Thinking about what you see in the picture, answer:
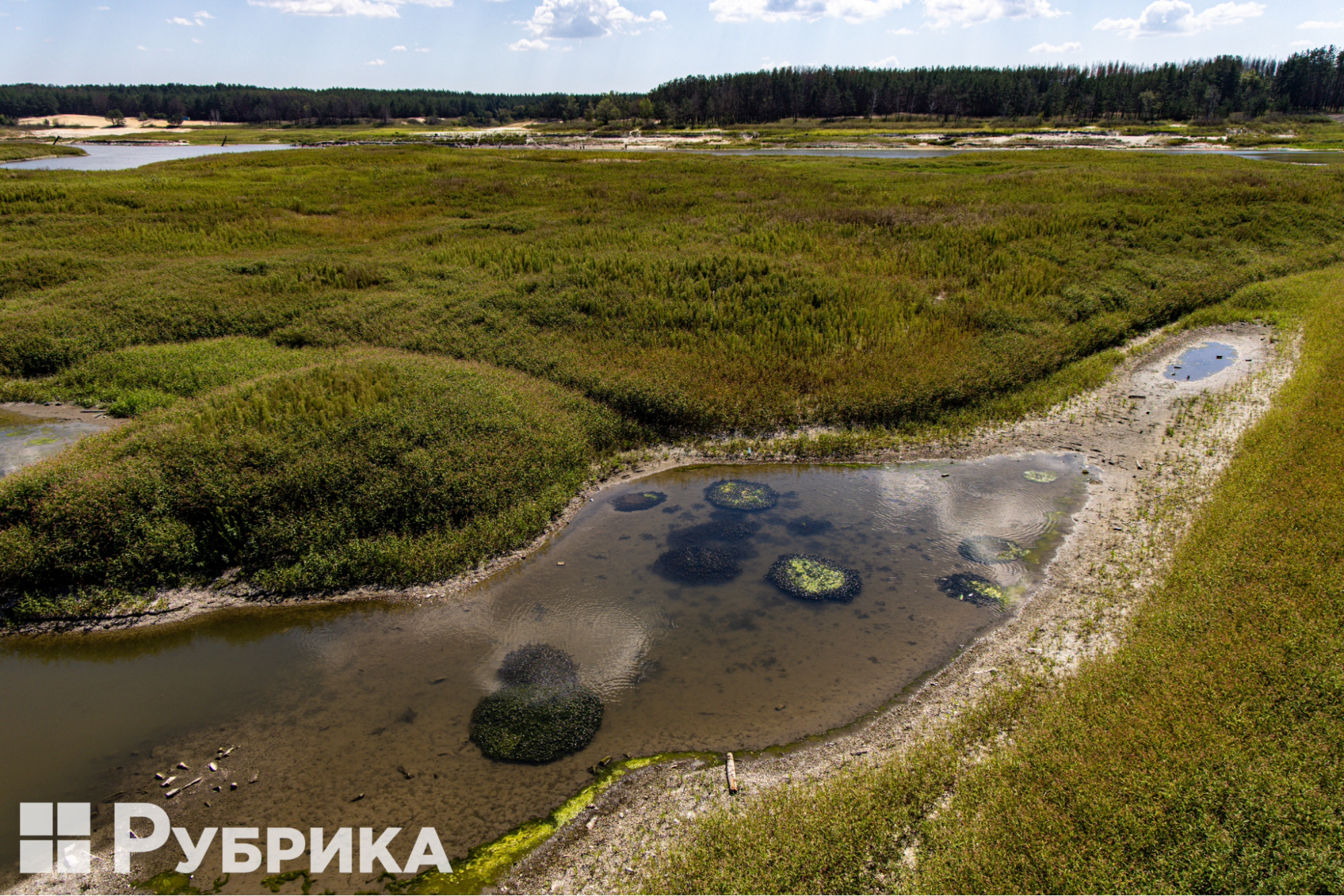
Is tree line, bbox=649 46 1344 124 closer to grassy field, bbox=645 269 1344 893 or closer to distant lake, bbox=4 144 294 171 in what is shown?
distant lake, bbox=4 144 294 171

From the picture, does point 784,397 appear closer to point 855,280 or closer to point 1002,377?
point 1002,377

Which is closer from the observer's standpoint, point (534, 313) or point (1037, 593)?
point (1037, 593)

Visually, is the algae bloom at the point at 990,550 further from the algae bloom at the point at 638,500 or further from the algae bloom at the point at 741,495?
the algae bloom at the point at 638,500

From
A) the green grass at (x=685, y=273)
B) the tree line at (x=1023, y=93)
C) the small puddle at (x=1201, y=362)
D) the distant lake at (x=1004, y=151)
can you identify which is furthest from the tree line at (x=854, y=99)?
the small puddle at (x=1201, y=362)

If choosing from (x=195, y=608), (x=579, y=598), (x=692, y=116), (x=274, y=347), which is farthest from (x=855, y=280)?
(x=692, y=116)

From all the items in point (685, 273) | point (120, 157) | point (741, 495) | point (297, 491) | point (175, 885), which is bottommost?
point (175, 885)

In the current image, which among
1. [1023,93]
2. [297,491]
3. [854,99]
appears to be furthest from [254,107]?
[297,491]

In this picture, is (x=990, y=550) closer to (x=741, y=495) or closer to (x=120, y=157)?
(x=741, y=495)
